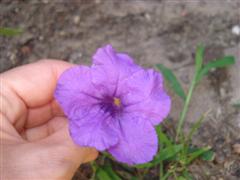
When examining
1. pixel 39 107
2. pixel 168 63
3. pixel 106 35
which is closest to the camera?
pixel 39 107

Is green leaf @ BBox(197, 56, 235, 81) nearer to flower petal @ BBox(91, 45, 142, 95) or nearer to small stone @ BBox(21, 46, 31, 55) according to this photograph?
flower petal @ BBox(91, 45, 142, 95)

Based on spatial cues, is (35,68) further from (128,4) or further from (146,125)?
(128,4)

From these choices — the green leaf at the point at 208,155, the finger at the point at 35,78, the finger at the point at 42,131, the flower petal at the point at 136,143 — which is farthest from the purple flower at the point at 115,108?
the green leaf at the point at 208,155

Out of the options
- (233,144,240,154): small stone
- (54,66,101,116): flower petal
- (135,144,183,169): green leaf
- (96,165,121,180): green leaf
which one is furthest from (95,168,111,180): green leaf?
(233,144,240,154): small stone

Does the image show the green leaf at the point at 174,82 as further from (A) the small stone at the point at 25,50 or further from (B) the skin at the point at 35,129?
(A) the small stone at the point at 25,50

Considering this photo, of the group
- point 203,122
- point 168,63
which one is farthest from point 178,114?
point 168,63

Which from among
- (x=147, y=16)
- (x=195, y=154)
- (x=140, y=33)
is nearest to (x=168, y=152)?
(x=195, y=154)
